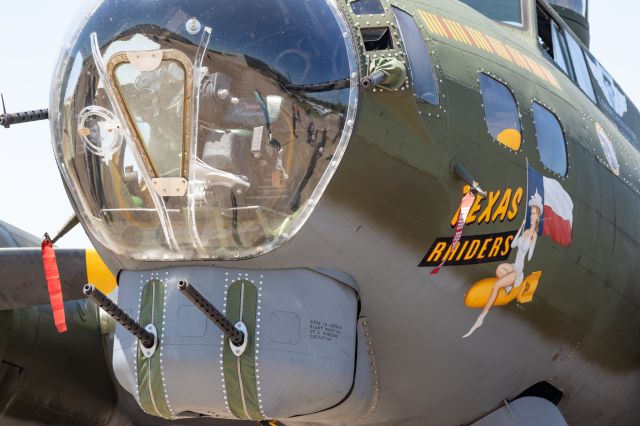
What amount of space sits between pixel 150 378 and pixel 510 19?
4361mm

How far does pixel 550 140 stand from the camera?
314 inches

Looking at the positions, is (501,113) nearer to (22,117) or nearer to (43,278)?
(22,117)

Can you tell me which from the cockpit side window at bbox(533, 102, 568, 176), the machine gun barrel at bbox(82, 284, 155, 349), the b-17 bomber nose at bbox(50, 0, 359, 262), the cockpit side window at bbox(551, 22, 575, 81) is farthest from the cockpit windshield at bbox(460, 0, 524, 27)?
the machine gun barrel at bbox(82, 284, 155, 349)

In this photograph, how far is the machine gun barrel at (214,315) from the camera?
20.4 ft

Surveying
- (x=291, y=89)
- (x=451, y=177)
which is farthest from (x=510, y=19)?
(x=291, y=89)

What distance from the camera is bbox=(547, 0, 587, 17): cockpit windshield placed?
1216 cm

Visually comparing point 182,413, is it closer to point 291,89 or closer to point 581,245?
point 291,89

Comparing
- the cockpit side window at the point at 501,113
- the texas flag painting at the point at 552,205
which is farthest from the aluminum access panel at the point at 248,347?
the texas flag painting at the point at 552,205

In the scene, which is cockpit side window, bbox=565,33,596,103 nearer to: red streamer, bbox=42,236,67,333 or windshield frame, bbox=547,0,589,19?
windshield frame, bbox=547,0,589,19

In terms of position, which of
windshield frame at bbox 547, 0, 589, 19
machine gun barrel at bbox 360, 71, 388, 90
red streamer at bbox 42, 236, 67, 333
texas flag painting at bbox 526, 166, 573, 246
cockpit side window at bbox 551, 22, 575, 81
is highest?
windshield frame at bbox 547, 0, 589, 19

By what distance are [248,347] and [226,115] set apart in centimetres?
132

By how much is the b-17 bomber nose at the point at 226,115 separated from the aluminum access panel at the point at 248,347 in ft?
0.78

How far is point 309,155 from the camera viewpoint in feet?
21.4

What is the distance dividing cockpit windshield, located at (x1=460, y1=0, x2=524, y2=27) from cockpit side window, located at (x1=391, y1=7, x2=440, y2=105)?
2.19 meters
